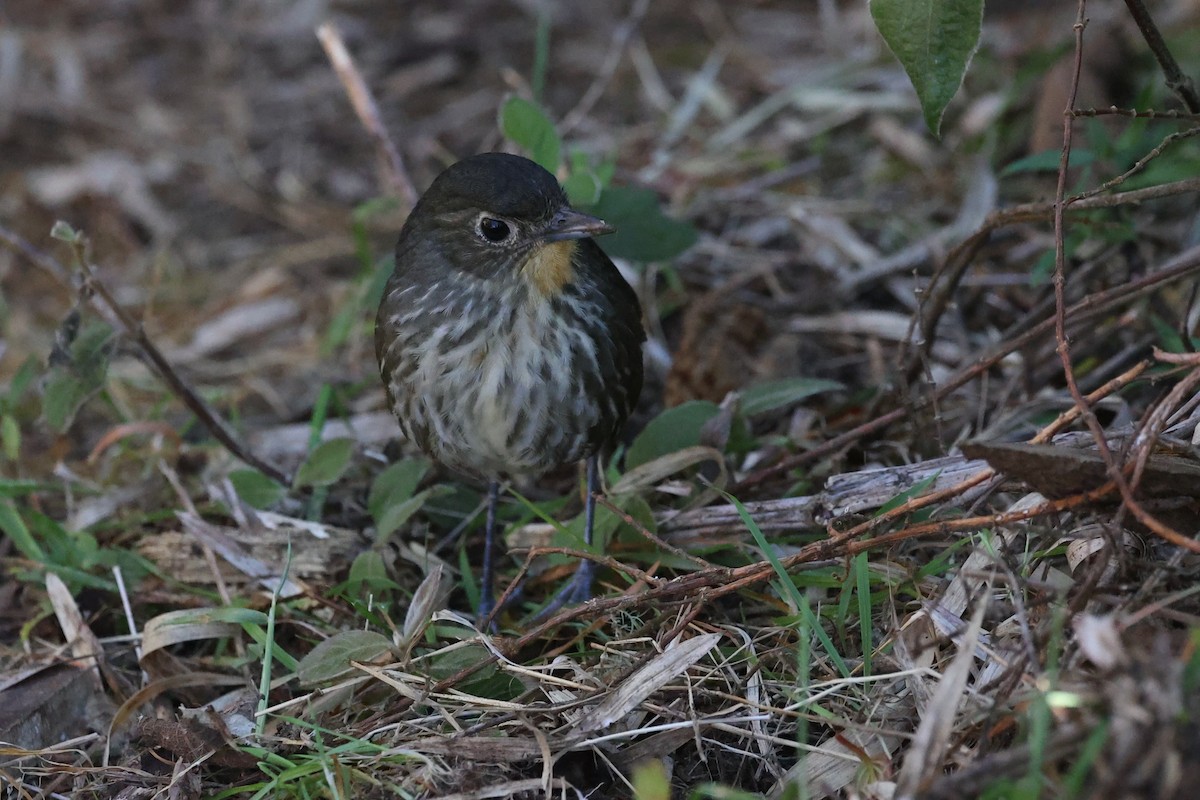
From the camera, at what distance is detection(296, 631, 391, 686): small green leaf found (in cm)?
312

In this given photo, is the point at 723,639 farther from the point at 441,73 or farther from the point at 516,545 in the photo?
the point at 441,73

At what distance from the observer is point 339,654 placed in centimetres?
315

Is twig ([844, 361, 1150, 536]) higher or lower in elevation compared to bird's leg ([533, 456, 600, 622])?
higher

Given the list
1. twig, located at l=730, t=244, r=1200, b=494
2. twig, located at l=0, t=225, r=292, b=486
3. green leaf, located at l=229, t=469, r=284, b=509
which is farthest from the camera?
green leaf, located at l=229, t=469, r=284, b=509

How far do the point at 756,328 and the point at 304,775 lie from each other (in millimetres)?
2430

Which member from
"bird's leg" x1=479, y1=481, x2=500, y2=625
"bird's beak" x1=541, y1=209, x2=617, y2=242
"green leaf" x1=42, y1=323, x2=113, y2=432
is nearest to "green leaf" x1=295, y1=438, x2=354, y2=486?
"bird's leg" x1=479, y1=481, x2=500, y2=625

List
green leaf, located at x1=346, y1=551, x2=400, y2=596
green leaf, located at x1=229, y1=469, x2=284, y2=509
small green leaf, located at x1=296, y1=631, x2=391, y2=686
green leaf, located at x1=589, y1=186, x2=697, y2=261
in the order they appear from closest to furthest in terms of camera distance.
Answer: small green leaf, located at x1=296, y1=631, x2=391, y2=686
green leaf, located at x1=346, y1=551, x2=400, y2=596
green leaf, located at x1=229, y1=469, x2=284, y2=509
green leaf, located at x1=589, y1=186, x2=697, y2=261

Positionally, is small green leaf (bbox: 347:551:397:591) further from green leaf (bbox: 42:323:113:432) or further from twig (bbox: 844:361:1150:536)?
twig (bbox: 844:361:1150:536)

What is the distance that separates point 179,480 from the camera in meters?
4.21

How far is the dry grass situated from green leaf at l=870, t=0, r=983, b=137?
0.63m

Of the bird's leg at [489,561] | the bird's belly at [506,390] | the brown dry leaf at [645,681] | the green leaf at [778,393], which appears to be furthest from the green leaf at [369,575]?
the green leaf at [778,393]

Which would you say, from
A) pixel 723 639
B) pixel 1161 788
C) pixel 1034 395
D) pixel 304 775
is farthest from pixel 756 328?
pixel 1161 788

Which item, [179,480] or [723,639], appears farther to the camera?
[179,480]

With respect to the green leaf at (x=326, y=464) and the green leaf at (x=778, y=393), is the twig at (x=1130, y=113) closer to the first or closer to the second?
the green leaf at (x=778, y=393)
